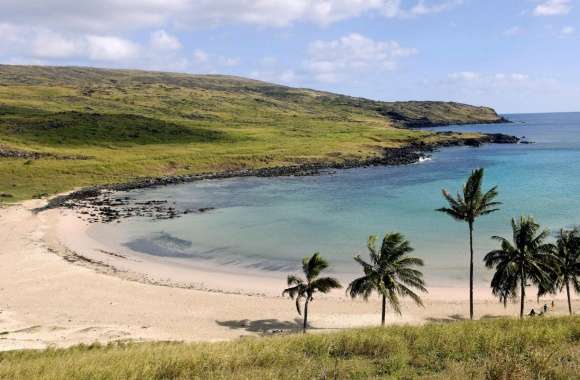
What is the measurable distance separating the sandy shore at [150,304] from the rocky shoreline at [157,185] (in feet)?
70.2

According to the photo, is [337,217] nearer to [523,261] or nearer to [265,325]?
[265,325]

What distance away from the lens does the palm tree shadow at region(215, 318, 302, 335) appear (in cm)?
3281

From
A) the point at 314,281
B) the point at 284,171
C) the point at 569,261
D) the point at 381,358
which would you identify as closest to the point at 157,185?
the point at 284,171

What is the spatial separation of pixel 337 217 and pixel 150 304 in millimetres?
35841

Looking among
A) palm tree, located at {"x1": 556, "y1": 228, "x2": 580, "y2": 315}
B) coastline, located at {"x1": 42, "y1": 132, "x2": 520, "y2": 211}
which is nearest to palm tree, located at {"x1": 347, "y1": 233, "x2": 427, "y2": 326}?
palm tree, located at {"x1": 556, "y1": 228, "x2": 580, "y2": 315}

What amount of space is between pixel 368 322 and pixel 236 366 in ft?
67.4

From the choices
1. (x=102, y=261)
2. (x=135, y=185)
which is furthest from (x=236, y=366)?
(x=135, y=185)

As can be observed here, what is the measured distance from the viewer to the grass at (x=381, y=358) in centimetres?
1341

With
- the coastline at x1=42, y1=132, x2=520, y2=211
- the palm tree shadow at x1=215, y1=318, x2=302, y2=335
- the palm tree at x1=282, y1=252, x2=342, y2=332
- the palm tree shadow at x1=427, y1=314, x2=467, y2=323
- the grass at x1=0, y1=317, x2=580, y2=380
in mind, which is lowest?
the palm tree shadow at x1=215, y1=318, x2=302, y2=335

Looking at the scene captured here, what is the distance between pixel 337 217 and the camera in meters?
67.9

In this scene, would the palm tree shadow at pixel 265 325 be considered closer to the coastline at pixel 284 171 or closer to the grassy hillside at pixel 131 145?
the coastline at pixel 284 171

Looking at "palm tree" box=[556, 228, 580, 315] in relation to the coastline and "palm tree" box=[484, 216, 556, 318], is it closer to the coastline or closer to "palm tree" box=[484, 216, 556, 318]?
"palm tree" box=[484, 216, 556, 318]

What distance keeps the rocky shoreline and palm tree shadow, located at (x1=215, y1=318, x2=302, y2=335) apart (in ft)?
127

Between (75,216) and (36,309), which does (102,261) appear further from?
(75,216)
